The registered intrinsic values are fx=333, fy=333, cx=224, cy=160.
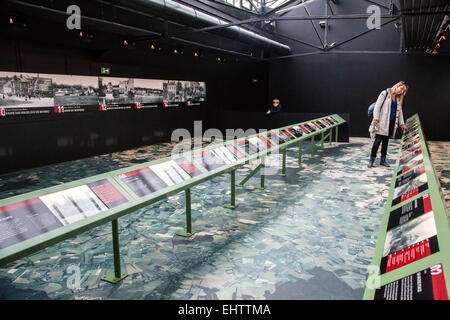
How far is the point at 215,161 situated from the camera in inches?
196

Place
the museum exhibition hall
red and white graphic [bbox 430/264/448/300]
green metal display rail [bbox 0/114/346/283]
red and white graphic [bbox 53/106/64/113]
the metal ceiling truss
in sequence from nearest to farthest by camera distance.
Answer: red and white graphic [bbox 430/264/448/300] < green metal display rail [bbox 0/114/346/283] < the museum exhibition hall < the metal ceiling truss < red and white graphic [bbox 53/106/64/113]

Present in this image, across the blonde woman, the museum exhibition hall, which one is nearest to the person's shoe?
the museum exhibition hall

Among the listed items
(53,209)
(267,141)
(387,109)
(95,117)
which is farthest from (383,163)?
(95,117)

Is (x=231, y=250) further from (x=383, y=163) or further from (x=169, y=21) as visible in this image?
(x=169, y=21)

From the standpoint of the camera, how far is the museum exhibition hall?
281 cm

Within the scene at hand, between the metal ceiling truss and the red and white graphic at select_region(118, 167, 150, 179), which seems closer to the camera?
the red and white graphic at select_region(118, 167, 150, 179)

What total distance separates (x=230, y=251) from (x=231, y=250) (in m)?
0.03

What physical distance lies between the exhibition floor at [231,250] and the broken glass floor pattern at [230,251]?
1 cm

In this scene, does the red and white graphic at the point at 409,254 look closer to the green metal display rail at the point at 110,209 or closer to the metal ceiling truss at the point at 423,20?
the green metal display rail at the point at 110,209

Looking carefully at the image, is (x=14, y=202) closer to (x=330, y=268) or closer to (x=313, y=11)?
(x=330, y=268)

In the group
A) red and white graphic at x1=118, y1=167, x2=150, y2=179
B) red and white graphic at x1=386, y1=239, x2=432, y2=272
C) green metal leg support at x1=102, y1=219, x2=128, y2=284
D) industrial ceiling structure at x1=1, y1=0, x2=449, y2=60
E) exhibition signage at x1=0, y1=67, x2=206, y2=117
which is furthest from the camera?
exhibition signage at x1=0, y1=67, x2=206, y2=117

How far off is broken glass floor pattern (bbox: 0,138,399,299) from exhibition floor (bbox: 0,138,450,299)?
0.04 ft

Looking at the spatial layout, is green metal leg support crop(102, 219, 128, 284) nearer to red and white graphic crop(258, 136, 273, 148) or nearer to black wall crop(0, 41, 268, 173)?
red and white graphic crop(258, 136, 273, 148)

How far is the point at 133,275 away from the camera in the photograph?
11.8ft
